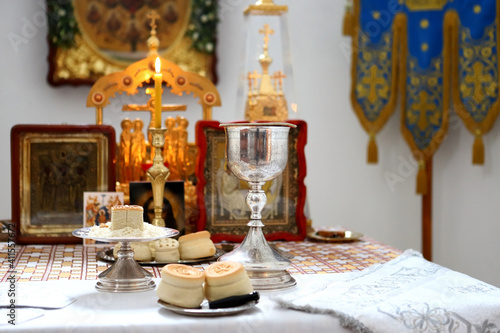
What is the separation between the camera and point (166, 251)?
5.44 ft

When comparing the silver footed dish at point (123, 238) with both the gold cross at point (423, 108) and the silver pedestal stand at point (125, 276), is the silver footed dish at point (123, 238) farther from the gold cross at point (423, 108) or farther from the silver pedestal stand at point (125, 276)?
the gold cross at point (423, 108)

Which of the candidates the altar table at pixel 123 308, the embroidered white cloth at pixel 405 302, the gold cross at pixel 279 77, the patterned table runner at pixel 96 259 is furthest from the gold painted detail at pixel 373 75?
the embroidered white cloth at pixel 405 302

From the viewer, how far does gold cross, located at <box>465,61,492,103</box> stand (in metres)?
3.27

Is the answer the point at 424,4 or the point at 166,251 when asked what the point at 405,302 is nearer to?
the point at 166,251

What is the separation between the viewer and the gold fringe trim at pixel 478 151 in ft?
10.8

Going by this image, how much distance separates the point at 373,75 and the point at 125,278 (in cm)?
258

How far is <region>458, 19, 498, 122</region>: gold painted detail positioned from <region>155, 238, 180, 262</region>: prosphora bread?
210 centimetres

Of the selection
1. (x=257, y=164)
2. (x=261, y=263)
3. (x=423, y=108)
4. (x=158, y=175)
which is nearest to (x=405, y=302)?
(x=261, y=263)

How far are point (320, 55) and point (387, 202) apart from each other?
0.94 meters

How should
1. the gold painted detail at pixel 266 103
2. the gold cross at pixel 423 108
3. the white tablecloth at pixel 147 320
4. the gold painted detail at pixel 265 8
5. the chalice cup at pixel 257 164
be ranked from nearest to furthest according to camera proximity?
the white tablecloth at pixel 147 320
the chalice cup at pixel 257 164
the gold painted detail at pixel 266 103
the gold painted detail at pixel 265 8
the gold cross at pixel 423 108

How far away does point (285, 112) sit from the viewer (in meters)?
2.38

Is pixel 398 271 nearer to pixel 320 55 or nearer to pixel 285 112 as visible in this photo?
pixel 285 112

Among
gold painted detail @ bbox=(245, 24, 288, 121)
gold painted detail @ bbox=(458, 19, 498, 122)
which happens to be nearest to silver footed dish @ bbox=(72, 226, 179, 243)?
gold painted detail @ bbox=(245, 24, 288, 121)

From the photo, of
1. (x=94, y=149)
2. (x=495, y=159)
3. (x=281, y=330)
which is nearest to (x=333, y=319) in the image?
(x=281, y=330)
